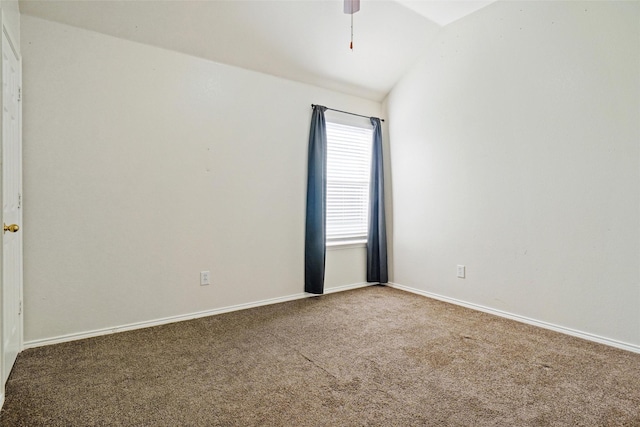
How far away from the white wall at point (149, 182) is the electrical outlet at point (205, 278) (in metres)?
0.04

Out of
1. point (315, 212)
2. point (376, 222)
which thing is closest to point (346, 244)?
point (376, 222)

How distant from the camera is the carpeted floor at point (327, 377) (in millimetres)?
1700

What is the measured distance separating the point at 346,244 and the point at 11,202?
9.74ft

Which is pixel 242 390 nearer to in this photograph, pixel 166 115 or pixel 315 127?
pixel 166 115

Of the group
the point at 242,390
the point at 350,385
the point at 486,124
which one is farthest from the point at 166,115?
the point at 486,124

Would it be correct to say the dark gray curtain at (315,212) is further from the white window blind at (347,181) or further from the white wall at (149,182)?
the white window blind at (347,181)

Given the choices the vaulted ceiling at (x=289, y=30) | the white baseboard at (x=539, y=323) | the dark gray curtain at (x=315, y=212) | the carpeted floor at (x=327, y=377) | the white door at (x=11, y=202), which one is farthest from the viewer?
the dark gray curtain at (x=315, y=212)

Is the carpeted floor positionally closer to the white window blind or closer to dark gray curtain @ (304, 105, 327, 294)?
dark gray curtain @ (304, 105, 327, 294)

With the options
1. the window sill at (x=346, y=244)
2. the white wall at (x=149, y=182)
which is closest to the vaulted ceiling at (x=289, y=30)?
the white wall at (x=149, y=182)

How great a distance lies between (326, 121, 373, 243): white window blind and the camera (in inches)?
161

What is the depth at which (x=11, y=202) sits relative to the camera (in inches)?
85.2

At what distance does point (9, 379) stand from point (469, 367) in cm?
269

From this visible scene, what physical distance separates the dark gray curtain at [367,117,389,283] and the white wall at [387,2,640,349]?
1.08 feet

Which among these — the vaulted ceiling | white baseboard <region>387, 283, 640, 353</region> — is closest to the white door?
the vaulted ceiling
